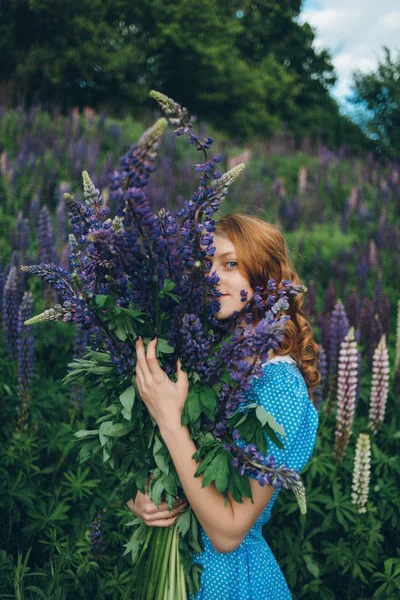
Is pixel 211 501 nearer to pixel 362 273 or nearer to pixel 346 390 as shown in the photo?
pixel 346 390

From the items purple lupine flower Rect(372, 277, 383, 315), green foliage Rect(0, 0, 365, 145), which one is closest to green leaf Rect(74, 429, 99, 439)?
purple lupine flower Rect(372, 277, 383, 315)

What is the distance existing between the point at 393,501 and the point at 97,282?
241 centimetres

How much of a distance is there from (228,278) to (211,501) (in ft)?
2.37

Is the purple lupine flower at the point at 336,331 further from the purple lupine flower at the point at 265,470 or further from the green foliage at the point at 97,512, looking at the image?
the purple lupine flower at the point at 265,470

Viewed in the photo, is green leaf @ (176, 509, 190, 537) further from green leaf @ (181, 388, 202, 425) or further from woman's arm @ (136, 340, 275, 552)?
green leaf @ (181, 388, 202, 425)

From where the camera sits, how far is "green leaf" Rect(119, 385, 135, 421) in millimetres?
1566

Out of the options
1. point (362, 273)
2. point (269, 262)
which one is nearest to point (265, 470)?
point (269, 262)

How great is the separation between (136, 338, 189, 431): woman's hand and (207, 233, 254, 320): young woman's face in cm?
27

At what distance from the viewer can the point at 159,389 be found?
5.22 ft

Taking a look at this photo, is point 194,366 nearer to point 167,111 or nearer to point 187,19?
point 167,111

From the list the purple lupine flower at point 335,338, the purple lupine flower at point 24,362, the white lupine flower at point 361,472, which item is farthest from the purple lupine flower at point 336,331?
the purple lupine flower at point 24,362

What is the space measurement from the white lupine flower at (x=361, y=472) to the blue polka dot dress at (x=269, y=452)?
118 cm

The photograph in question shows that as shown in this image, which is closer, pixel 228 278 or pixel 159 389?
pixel 159 389

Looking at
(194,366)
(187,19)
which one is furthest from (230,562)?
(187,19)
